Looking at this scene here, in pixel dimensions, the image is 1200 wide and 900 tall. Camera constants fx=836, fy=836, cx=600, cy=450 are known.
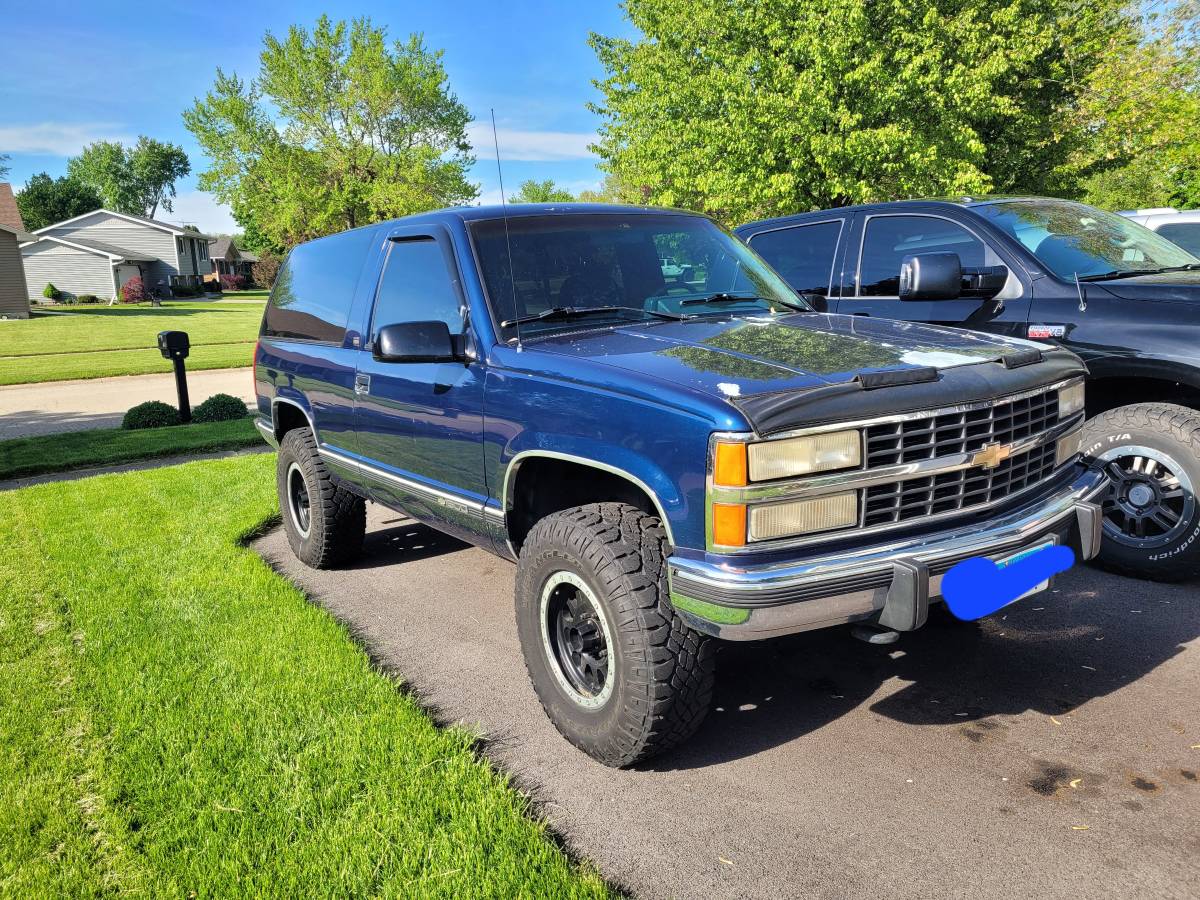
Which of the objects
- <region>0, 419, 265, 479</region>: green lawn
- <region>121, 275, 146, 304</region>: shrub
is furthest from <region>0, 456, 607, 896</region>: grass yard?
<region>121, 275, 146, 304</region>: shrub

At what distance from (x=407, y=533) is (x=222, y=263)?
9380cm

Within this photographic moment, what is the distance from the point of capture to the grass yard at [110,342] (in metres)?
18.5

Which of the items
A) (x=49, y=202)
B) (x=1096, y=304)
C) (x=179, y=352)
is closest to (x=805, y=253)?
(x=1096, y=304)

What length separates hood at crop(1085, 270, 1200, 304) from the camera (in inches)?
169

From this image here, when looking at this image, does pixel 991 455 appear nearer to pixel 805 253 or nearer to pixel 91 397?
pixel 805 253

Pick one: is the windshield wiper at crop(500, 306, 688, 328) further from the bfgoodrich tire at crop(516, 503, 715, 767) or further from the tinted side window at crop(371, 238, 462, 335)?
the bfgoodrich tire at crop(516, 503, 715, 767)

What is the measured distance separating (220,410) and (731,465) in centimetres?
1046

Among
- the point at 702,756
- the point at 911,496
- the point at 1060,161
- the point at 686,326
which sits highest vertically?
the point at 1060,161

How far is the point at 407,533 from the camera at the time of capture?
20.2 ft

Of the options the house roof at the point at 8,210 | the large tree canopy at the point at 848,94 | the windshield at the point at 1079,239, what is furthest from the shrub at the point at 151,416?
the house roof at the point at 8,210

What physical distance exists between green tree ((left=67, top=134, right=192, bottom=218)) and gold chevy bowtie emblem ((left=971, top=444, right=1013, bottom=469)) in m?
122

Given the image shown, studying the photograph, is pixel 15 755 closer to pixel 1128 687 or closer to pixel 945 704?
pixel 945 704

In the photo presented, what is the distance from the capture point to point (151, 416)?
1077 cm

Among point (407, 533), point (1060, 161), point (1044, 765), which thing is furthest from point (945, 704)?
point (1060, 161)
